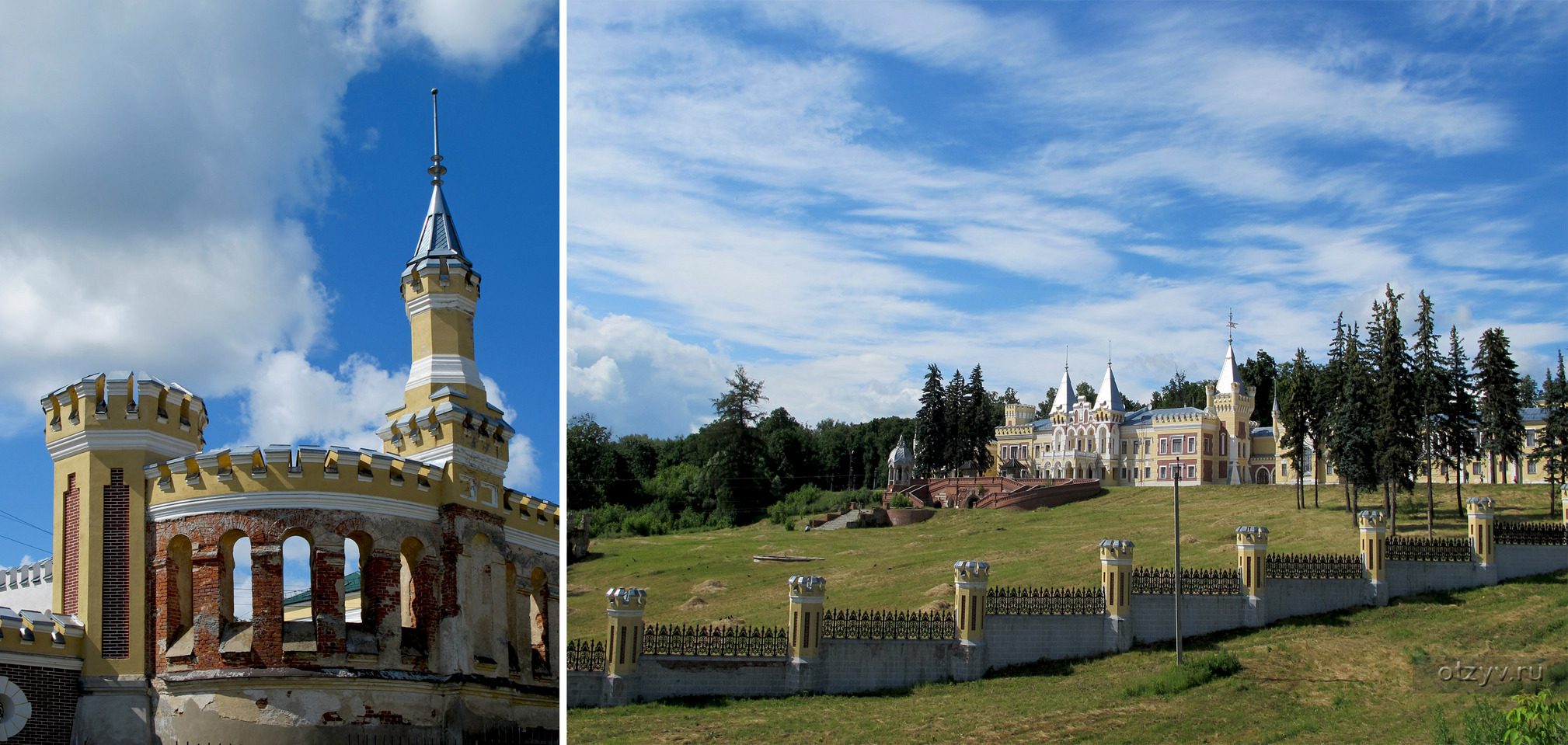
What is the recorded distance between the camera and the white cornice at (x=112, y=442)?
13773mm

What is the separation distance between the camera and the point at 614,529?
56688 mm

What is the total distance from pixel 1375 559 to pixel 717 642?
626 inches

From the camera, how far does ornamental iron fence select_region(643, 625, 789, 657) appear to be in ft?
70.4

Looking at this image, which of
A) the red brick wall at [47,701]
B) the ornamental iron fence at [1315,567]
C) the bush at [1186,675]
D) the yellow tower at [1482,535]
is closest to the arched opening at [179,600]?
the red brick wall at [47,701]

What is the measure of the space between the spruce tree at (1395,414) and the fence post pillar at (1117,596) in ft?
57.1

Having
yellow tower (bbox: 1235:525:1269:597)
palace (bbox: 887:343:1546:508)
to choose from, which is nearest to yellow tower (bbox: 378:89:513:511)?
yellow tower (bbox: 1235:525:1269:597)

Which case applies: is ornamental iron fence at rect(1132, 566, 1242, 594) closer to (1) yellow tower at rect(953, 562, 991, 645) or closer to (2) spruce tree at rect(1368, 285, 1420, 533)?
(1) yellow tower at rect(953, 562, 991, 645)

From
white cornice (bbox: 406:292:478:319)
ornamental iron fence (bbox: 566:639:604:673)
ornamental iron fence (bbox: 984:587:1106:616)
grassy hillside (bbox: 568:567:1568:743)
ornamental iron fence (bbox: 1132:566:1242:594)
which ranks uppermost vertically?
white cornice (bbox: 406:292:478:319)

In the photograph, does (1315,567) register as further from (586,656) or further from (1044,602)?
(586,656)

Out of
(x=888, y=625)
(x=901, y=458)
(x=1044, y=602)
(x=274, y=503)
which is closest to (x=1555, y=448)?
(x=1044, y=602)

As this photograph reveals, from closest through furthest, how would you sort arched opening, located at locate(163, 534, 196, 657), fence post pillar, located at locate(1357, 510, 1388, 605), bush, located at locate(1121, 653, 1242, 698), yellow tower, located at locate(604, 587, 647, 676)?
1. arched opening, located at locate(163, 534, 196, 657)
2. yellow tower, located at locate(604, 587, 647, 676)
3. bush, located at locate(1121, 653, 1242, 698)
4. fence post pillar, located at locate(1357, 510, 1388, 605)

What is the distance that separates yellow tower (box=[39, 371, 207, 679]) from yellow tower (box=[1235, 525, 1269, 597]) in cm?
2180

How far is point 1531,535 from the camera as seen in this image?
28.8 m

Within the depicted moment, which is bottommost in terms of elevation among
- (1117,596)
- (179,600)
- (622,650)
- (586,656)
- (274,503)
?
(586,656)
